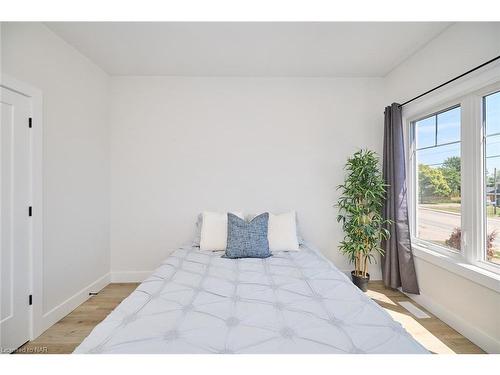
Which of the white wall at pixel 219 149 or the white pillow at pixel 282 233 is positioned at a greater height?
the white wall at pixel 219 149

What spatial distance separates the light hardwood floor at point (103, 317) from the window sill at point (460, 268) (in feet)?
1.64

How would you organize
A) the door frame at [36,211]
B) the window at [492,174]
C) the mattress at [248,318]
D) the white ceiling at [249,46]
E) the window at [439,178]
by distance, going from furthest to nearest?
the window at [439,178] → the white ceiling at [249,46] → the door frame at [36,211] → the window at [492,174] → the mattress at [248,318]

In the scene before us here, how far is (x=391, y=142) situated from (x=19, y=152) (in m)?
3.60

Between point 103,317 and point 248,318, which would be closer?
point 248,318

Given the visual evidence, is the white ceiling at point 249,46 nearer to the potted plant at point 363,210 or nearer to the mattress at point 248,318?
the potted plant at point 363,210

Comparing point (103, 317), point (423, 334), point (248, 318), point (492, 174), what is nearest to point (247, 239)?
point (248, 318)

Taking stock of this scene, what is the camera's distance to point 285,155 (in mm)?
3244

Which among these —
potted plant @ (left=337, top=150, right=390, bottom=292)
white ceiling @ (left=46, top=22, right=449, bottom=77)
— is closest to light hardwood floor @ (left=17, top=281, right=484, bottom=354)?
potted plant @ (left=337, top=150, right=390, bottom=292)

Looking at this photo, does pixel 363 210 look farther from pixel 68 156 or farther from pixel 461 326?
pixel 68 156

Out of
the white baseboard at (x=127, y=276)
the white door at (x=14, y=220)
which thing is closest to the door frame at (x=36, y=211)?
the white door at (x=14, y=220)

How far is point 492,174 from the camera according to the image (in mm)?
1998

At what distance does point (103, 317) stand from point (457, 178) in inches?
140

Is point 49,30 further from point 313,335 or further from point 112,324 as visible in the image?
point 313,335

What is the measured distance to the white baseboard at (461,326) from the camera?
184 centimetres
